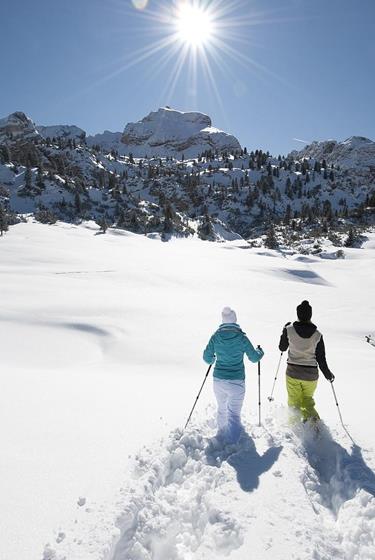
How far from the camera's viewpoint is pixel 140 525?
3.86 m

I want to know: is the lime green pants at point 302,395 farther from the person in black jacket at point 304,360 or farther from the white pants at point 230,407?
the white pants at point 230,407

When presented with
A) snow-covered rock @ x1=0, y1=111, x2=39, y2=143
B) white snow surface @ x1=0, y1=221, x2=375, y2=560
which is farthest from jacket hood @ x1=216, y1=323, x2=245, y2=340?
snow-covered rock @ x1=0, y1=111, x2=39, y2=143

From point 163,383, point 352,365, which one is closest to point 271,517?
point 163,383

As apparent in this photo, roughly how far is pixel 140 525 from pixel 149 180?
13342 cm

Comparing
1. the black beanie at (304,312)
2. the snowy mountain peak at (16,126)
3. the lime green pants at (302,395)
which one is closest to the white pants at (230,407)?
the lime green pants at (302,395)

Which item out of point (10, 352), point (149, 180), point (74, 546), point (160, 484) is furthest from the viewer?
point (149, 180)

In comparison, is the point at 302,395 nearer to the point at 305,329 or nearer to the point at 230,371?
the point at 305,329

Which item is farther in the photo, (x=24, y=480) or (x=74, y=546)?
(x=24, y=480)

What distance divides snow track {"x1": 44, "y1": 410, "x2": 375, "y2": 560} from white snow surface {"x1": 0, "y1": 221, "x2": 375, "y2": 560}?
0.7 inches

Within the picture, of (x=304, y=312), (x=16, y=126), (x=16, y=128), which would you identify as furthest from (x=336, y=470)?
(x=16, y=126)

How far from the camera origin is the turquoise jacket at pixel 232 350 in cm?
604

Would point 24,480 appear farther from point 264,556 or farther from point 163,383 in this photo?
point 163,383

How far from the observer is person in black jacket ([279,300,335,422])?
20.8 ft

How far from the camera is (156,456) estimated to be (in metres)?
5.05
